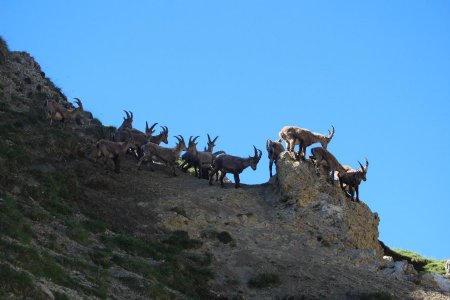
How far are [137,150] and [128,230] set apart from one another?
1118 centimetres

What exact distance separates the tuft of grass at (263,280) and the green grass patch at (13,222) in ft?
28.9

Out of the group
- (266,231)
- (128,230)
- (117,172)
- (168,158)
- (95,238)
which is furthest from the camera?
(168,158)

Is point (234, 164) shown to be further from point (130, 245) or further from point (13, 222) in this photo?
point (13, 222)

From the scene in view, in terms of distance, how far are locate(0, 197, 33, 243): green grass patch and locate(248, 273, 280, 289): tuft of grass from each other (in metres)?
8.81

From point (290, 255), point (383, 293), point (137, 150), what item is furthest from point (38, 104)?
point (383, 293)

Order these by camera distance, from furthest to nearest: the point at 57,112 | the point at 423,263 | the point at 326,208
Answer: the point at 423,263
the point at 57,112
the point at 326,208

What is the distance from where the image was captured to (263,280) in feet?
93.6

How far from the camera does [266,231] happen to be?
34.1m

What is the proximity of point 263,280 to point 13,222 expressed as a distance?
393 inches

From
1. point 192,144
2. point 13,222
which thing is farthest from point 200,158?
point 13,222

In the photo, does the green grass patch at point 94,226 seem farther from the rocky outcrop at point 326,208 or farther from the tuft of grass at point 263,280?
the rocky outcrop at point 326,208

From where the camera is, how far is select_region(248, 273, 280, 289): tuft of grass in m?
28.3

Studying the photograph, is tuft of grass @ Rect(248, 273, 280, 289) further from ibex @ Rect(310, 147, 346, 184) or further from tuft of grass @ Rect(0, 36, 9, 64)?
tuft of grass @ Rect(0, 36, 9, 64)

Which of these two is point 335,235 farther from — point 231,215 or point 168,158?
point 168,158
